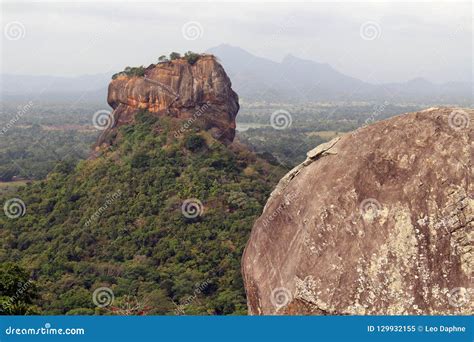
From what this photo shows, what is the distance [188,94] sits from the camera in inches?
1265

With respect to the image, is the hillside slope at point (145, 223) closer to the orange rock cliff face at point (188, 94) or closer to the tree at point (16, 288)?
the orange rock cliff face at point (188, 94)

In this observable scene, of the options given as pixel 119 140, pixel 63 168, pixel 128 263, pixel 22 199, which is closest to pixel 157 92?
pixel 119 140

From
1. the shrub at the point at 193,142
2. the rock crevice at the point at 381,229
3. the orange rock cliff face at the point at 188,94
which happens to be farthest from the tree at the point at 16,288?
the orange rock cliff face at the point at 188,94

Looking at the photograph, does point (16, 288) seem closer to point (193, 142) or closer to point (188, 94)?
point (193, 142)

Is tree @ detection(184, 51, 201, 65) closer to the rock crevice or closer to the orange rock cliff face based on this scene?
the orange rock cliff face

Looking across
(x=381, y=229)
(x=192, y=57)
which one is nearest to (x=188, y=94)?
(x=192, y=57)

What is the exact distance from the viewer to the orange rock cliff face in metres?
32.3

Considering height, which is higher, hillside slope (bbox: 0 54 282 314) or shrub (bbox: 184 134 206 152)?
shrub (bbox: 184 134 206 152)

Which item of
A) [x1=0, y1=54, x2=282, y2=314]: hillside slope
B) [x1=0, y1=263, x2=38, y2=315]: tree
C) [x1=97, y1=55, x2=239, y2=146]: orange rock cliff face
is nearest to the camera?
[x1=0, y1=263, x2=38, y2=315]: tree

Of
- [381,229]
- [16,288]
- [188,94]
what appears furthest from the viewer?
[188,94]

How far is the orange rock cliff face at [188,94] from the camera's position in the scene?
32281 mm

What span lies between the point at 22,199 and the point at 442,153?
1107 inches

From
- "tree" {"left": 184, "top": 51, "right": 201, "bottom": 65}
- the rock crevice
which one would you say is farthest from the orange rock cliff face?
the rock crevice

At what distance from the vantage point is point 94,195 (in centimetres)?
2902
